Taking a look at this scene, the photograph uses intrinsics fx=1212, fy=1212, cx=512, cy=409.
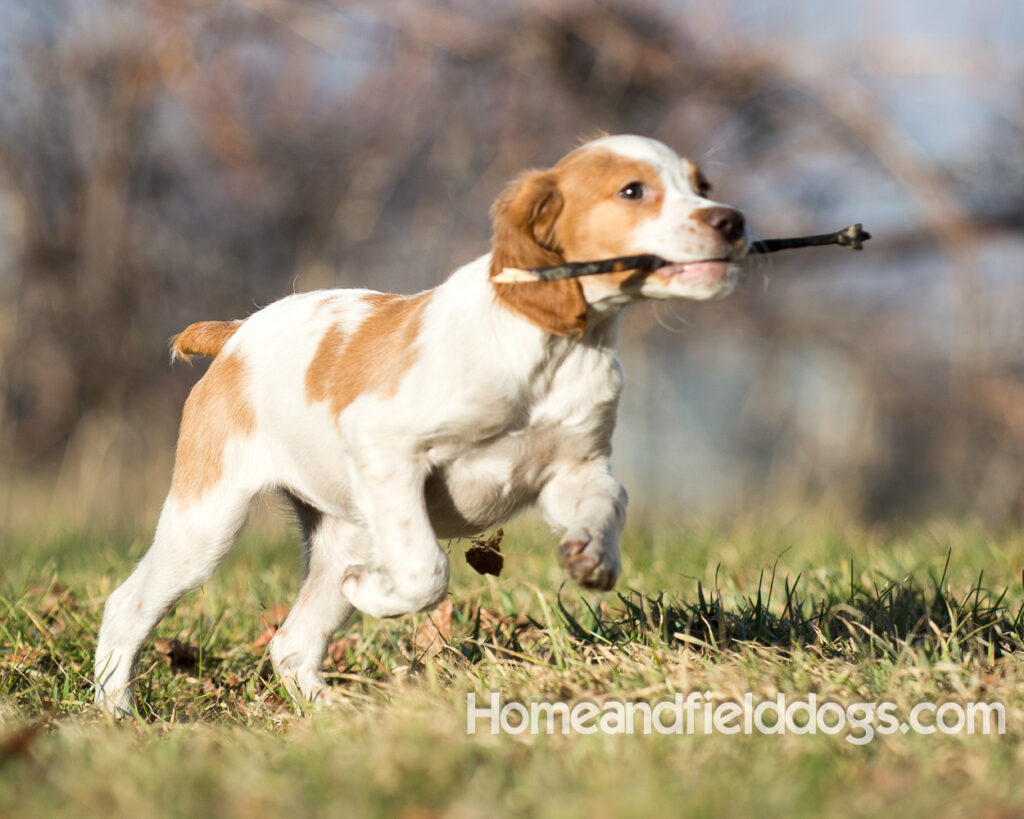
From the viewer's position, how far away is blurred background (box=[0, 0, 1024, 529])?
7.12m

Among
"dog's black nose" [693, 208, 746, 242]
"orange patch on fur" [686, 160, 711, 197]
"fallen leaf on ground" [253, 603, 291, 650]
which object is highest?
"orange patch on fur" [686, 160, 711, 197]

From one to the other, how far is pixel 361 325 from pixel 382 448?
1.56 ft

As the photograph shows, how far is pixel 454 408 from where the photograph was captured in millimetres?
2939

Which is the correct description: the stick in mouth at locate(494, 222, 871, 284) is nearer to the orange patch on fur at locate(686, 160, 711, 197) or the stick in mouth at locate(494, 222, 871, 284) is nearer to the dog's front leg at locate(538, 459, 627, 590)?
the orange patch on fur at locate(686, 160, 711, 197)

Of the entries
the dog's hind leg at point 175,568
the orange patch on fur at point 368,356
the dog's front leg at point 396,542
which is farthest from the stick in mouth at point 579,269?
the dog's hind leg at point 175,568

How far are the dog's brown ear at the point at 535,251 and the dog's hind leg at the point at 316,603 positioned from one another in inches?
37.8

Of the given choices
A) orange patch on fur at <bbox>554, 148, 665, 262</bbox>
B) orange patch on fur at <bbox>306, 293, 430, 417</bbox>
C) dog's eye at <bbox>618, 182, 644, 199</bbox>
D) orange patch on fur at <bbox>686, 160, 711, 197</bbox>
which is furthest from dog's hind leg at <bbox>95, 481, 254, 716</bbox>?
orange patch on fur at <bbox>686, 160, 711, 197</bbox>

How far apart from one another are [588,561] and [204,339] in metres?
1.65

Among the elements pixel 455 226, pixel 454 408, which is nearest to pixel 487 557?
pixel 454 408

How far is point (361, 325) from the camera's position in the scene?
3.32 metres

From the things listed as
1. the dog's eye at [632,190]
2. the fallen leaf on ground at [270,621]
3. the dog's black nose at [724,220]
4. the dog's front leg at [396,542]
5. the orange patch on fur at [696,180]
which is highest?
the orange patch on fur at [696,180]

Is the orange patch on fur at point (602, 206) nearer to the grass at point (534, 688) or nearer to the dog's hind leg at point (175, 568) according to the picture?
the grass at point (534, 688)

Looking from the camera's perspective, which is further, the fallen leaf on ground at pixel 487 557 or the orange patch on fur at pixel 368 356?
the fallen leaf on ground at pixel 487 557

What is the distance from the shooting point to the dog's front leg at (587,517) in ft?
8.79
